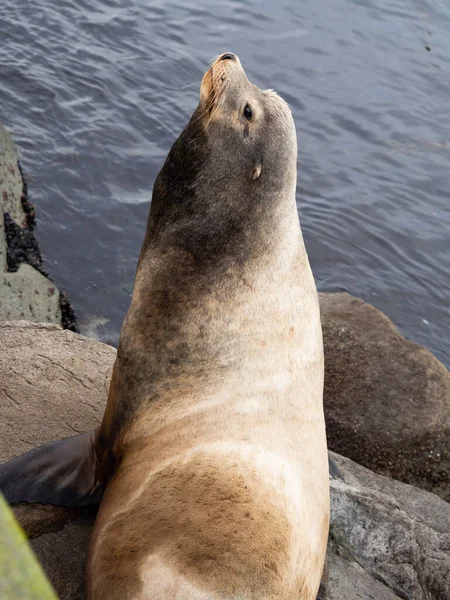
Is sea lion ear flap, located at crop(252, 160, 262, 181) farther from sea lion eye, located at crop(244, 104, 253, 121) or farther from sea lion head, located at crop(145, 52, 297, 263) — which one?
sea lion eye, located at crop(244, 104, 253, 121)

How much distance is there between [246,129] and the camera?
12.7 ft

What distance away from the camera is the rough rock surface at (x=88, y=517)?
348 cm

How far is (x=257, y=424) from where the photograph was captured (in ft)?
10.3

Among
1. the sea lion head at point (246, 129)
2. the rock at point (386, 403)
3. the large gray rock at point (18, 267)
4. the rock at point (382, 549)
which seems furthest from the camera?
the large gray rock at point (18, 267)

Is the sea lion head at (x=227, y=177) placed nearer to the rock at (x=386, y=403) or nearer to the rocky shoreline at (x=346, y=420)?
Answer: the rocky shoreline at (x=346, y=420)

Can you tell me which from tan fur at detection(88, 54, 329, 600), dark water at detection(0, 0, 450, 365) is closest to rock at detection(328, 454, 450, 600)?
tan fur at detection(88, 54, 329, 600)

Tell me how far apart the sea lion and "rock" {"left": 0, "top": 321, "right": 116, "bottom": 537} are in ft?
1.26

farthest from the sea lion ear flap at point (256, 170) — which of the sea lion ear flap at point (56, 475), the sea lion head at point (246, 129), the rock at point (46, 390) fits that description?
the rock at point (46, 390)

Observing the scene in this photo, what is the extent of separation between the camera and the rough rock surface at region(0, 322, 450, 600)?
348 cm

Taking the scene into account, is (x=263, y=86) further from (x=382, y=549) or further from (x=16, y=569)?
(x=16, y=569)

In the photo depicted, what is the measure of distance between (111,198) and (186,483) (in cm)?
737

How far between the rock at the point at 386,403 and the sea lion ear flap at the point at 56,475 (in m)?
2.98

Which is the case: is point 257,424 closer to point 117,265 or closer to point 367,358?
point 367,358

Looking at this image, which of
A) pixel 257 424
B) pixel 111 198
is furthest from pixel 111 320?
pixel 257 424
